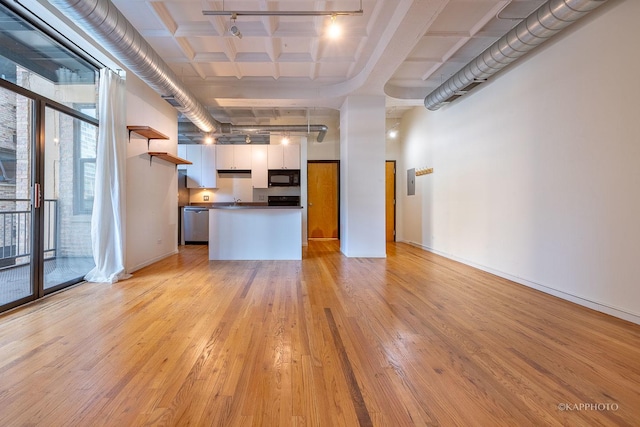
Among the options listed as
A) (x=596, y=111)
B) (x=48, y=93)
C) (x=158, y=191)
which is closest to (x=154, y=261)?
(x=158, y=191)

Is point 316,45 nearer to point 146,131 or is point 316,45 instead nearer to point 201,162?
point 146,131

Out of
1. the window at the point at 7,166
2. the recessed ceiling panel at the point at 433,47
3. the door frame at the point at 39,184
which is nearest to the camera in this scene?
the window at the point at 7,166

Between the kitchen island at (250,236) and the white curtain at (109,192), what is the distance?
5.41 ft

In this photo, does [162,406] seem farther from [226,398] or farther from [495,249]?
[495,249]

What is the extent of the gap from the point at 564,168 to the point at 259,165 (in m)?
6.14

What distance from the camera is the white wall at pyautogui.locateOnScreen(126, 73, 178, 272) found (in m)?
4.14

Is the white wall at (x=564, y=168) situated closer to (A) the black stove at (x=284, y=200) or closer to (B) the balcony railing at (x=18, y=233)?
(A) the black stove at (x=284, y=200)

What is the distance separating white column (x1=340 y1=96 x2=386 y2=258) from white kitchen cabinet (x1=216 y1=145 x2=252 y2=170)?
3.24m

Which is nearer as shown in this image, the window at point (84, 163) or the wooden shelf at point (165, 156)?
the window at point (84, 163)

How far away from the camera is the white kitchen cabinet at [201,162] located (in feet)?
24.1

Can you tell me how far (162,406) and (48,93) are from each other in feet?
11.7

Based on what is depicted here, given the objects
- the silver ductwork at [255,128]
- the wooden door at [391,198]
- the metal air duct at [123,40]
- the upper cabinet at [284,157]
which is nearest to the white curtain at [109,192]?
the metal air duct at [123,40]

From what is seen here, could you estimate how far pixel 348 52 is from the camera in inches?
163

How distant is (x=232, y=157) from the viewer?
7371 millimetres
